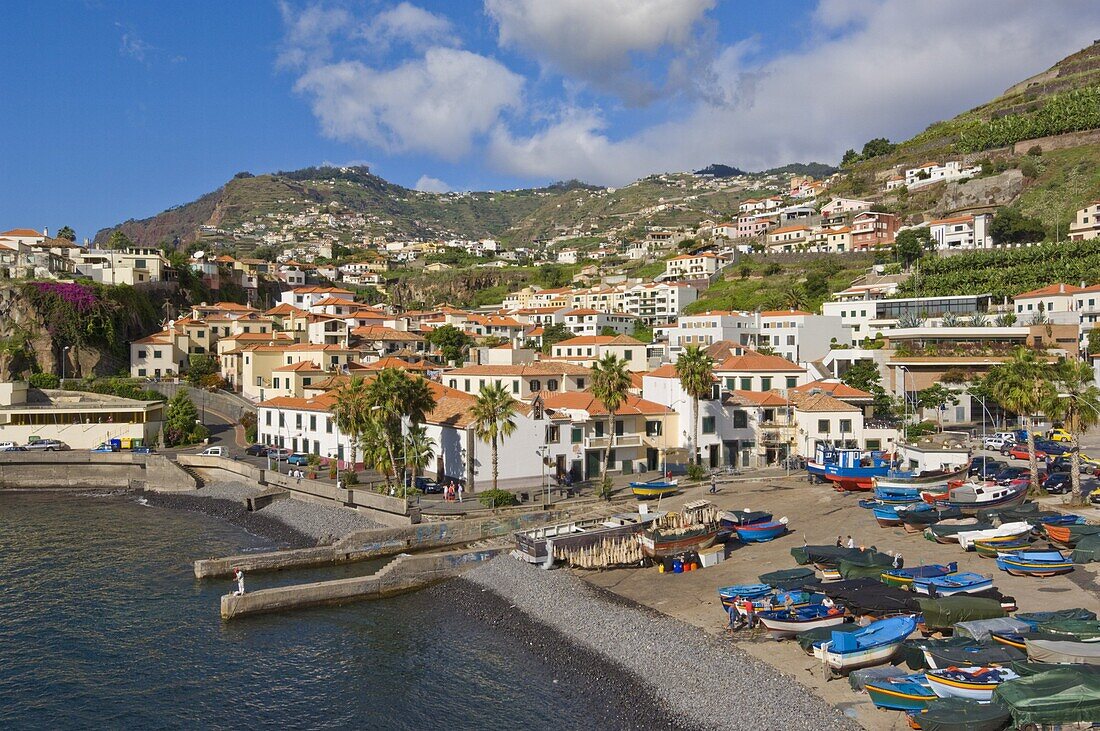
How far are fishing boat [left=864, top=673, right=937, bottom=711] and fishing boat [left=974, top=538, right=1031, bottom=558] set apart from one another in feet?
43.0

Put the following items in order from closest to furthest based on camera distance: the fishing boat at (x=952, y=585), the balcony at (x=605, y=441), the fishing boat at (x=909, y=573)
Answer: the fishing boat at (x=952, y=585) → the fishing boat at (x=909, y=573) → the balcony at (x=605, y=441)

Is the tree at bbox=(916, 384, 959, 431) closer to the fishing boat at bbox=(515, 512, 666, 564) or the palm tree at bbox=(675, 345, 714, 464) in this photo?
the palm tree at bbox=(675, 345, 714, 464)

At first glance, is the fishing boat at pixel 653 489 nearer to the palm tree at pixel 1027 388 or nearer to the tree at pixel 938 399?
the palm tree at pixel 1027 388

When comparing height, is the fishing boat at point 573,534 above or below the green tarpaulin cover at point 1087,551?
below

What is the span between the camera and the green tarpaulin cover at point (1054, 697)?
17.7 meters

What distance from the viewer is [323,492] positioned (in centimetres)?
4784

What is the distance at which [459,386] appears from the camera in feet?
218

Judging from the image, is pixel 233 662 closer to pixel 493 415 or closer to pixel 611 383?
pixel 493 415

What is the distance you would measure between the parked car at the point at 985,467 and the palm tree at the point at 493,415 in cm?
2753

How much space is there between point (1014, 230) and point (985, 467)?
76820 millimetres

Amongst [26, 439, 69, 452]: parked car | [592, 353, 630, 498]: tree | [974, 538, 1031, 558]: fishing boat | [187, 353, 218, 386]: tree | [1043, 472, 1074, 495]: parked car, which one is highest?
[187, 353, 218, 386]: tree

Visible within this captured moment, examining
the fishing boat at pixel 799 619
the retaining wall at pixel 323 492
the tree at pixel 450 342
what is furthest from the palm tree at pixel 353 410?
the tree at pixel 450 342

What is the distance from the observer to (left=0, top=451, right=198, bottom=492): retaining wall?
6056 centimetres

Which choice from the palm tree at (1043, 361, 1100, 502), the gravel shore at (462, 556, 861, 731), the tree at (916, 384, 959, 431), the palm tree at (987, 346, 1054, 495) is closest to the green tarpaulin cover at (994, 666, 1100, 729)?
the gravel shore at (462, 556, 861, 731)
